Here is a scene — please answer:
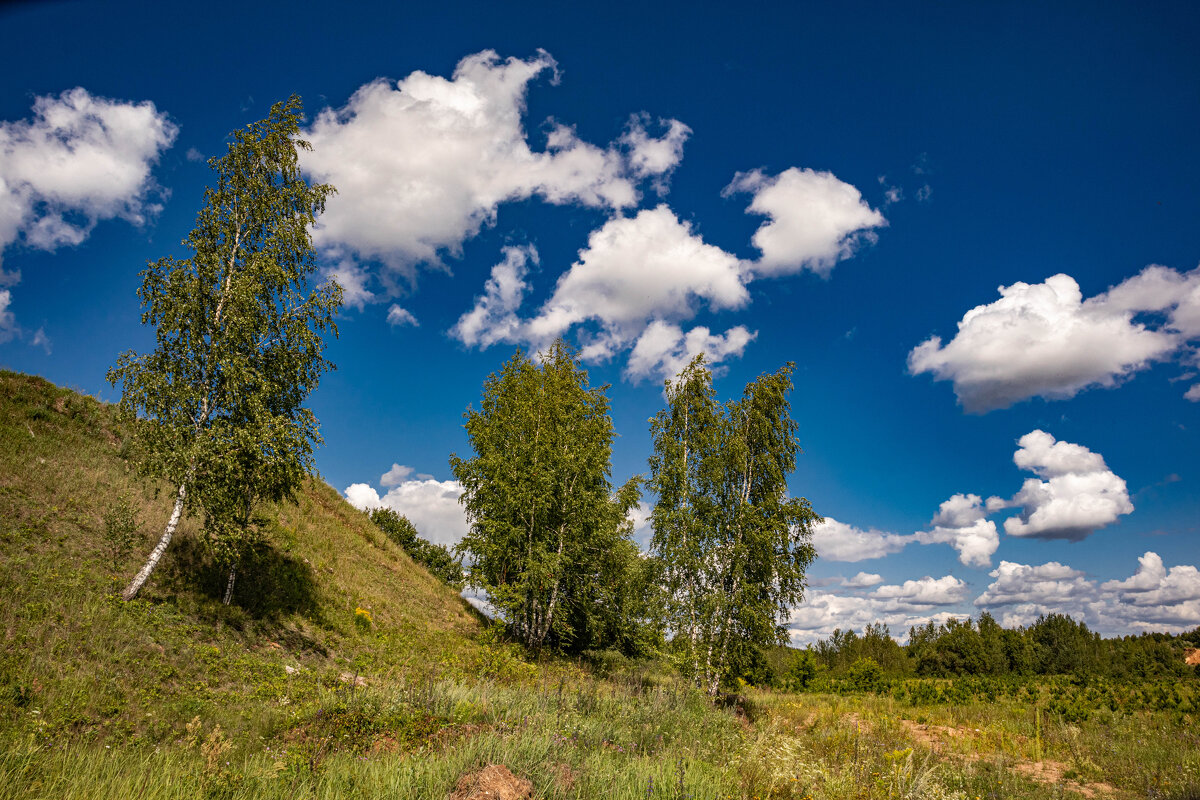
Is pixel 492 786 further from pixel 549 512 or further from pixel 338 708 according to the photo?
pixel 549 512

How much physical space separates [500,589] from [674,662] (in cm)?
772

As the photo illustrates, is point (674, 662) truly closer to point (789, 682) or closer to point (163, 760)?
point (163, 760)

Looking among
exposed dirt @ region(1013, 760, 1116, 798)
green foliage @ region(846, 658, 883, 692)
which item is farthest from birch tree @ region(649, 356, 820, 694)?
green foliage @ region(846, 658, 883, 692)

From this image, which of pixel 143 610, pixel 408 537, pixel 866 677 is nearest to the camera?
pixel 143 610

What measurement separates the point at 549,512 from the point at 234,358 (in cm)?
1373

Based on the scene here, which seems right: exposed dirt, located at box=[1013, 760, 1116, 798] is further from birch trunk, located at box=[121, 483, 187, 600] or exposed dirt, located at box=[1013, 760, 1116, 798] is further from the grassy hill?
birch trunk, located at box=[121, 483, 187, 600]

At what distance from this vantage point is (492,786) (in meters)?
4.84

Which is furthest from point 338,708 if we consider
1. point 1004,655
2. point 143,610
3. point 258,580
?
point 1004,655

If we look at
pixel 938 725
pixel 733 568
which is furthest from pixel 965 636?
pixel 733 568

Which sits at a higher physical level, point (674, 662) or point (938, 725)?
point (674, 662)

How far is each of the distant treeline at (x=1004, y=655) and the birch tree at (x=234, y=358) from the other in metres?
37.2

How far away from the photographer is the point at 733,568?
17594 millimetres

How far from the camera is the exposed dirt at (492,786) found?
4.72m

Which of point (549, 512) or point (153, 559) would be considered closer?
point (153, 559)
